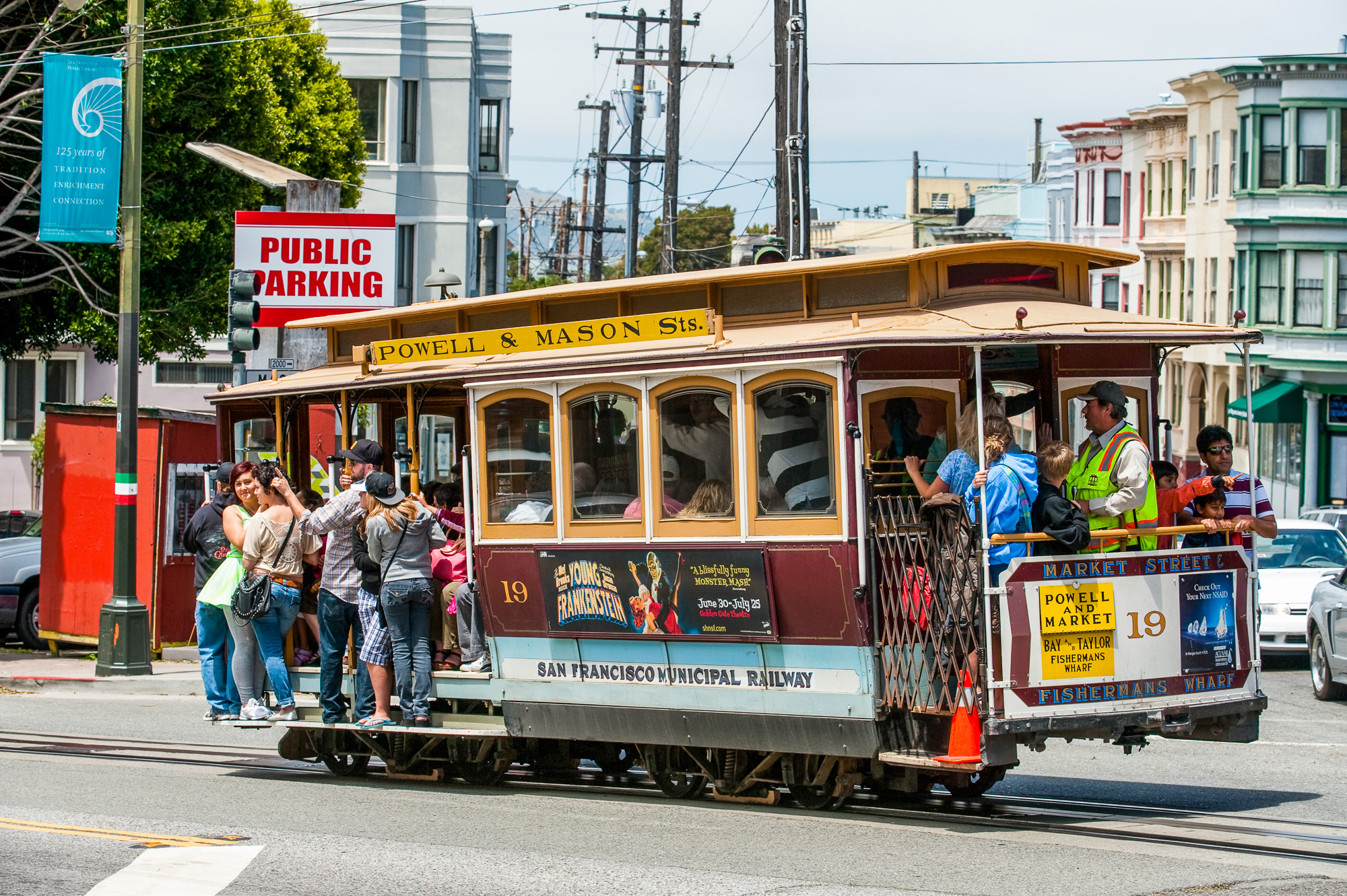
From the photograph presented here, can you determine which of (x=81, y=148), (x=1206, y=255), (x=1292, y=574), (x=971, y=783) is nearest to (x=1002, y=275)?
(x=971, y=783)

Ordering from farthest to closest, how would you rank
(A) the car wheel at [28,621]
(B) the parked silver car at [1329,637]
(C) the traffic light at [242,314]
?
(A) the car wheel at [28,621] < (C) the traffic light at [242,314] < (B) the parked silver car at [1329,637]

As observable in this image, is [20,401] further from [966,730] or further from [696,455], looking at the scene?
[966,730]

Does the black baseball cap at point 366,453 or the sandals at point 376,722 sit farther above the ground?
the black baseball cap at point 366,453

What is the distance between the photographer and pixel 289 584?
11070 millimetres

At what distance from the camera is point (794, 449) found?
8.88 metres

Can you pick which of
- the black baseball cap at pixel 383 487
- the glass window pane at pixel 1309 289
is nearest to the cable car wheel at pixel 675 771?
the black baseball cap at pixel 383 487

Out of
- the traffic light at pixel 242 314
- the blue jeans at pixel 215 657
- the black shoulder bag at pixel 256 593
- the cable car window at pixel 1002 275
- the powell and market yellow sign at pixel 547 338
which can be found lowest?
the blue jeans at pixel 215 657

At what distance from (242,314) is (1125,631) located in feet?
34.0

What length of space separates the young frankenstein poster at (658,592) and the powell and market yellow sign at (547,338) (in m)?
1.32

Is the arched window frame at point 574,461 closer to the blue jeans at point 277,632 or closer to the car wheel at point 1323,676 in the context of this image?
the blue jeans at point 277,632

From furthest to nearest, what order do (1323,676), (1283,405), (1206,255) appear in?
(1206,255) → (1283,405) → (1323,676)

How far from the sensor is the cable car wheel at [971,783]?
962cm

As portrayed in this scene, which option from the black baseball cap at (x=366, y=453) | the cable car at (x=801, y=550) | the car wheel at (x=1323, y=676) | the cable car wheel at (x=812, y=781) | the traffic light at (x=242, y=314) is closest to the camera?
the cable car at (x=801, y=550)

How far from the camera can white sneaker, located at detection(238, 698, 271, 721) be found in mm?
11000
